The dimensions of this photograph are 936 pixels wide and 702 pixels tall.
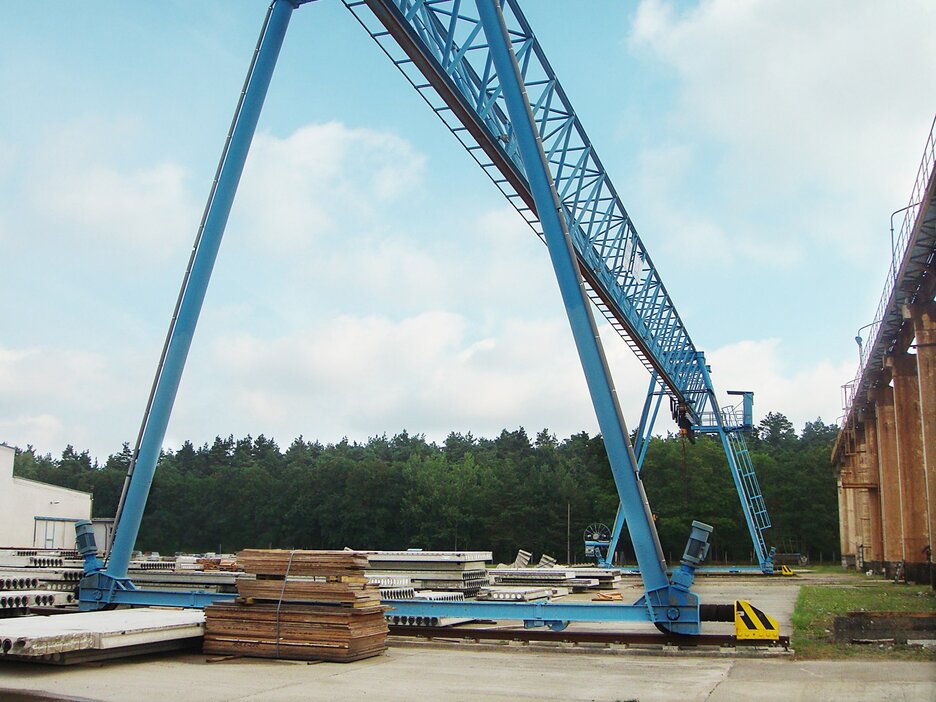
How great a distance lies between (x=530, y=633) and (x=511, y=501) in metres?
57.6

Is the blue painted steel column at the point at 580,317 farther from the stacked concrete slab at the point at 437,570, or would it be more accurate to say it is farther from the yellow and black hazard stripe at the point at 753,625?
the stacked concrete slab at the point at 437,570

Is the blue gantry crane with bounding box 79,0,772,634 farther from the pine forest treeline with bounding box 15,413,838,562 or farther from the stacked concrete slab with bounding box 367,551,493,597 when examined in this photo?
the pine forest treeline with bounding box 15,413,838,562

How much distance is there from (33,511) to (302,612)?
107 ft

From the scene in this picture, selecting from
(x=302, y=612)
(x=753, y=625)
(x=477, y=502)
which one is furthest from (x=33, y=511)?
(x=477, y=502)

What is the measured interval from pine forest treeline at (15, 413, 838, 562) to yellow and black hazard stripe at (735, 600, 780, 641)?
47795 mm

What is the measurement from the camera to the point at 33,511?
37531mm

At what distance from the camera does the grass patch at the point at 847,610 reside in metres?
10.5

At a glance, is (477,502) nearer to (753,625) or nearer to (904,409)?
(904,409)

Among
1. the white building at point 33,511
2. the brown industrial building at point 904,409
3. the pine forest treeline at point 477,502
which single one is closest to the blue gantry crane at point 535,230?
the brown industrial building at point 904,409

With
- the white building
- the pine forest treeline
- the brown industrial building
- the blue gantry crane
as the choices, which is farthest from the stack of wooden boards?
the pine forest treeline

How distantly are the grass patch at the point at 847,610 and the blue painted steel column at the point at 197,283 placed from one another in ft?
33.9

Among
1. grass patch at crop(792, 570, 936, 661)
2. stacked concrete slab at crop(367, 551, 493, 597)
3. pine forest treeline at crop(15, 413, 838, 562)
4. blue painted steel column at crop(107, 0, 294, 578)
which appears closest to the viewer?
grass patch at crop(792, 570, 936, 661)

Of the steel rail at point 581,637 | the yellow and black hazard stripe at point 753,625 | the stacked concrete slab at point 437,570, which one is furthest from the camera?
the stacked concrete slab at point 437,570

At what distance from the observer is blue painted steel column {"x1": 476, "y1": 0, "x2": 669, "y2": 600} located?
11586 mm
